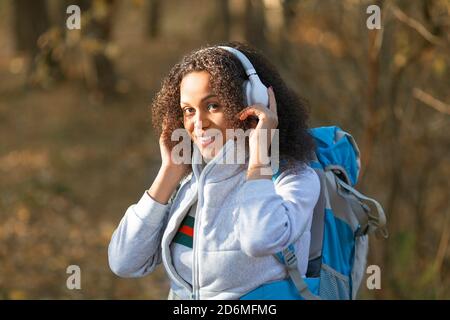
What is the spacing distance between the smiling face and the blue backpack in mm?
214

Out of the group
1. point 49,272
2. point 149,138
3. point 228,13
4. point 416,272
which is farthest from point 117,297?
point 228,13

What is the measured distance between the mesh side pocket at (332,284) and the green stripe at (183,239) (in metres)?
0.41

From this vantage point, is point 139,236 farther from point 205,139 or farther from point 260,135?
point 260,135

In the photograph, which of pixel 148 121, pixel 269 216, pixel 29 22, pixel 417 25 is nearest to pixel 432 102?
pixel 417 25

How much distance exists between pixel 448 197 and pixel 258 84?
484cm

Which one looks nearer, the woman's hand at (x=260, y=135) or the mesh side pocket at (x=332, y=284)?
the woman's hand at (x=260, y=135)

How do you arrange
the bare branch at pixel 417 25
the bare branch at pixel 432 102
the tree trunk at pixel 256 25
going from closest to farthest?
the bare branch at pixel 417 25, the bare branch at pixel 432 102, the tree trunk at pixel 256 25

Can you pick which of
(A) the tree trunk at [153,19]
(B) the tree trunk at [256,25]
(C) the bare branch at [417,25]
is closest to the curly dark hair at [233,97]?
(C) the bare branch at [417,25]

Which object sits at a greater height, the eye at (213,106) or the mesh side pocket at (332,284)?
the eye at (213,106)

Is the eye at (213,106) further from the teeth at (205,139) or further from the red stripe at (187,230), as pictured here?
the red stripe at (187,230)

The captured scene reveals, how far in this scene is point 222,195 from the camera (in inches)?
96.0

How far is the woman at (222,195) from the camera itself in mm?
2342

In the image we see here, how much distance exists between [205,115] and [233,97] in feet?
0.33

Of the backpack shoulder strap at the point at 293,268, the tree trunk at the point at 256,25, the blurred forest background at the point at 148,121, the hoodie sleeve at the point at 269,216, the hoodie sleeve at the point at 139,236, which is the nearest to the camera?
the hoodie sleeve at the point at 269,216
